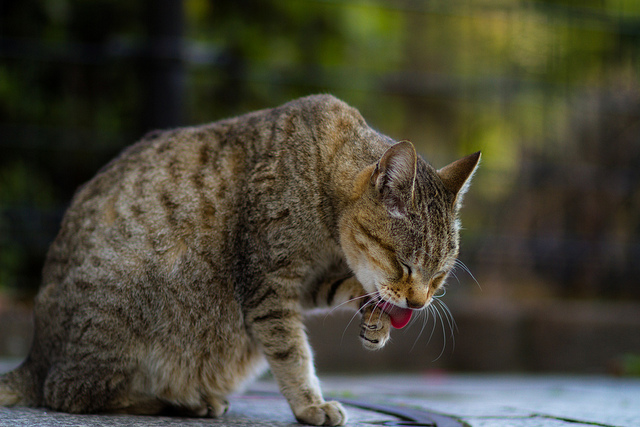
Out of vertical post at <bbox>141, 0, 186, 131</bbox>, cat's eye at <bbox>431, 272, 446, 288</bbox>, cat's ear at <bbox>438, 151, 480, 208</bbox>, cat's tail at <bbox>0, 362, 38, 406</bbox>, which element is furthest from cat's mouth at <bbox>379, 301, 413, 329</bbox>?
vertical post at <bbox>141, 0, 186, 131</bbox>

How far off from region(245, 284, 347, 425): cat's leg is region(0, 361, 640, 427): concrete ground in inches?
4.6

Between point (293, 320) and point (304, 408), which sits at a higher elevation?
point (293, 320)

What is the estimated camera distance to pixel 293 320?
2.60m

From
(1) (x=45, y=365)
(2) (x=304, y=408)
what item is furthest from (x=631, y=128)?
(1) (x=45, y=365)

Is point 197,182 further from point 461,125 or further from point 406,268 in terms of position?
point 461,125

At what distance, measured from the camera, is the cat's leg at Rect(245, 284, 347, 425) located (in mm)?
2551

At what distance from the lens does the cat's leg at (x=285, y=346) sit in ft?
8.37

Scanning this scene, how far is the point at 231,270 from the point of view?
2.64 m

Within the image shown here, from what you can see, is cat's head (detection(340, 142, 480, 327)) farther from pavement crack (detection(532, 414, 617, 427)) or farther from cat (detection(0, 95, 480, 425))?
pavement crack (detection(532, 414, 617, 427))

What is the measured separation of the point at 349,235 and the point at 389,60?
4331 millimetres

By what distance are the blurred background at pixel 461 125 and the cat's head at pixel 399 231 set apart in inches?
86.3

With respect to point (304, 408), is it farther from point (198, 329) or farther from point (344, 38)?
point (344, 38)

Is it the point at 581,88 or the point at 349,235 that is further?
the point at 581,88

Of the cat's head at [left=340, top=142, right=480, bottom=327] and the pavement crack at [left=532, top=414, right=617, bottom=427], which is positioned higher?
the cat's head at [left=340, top=142, right=480, bottom=327]
